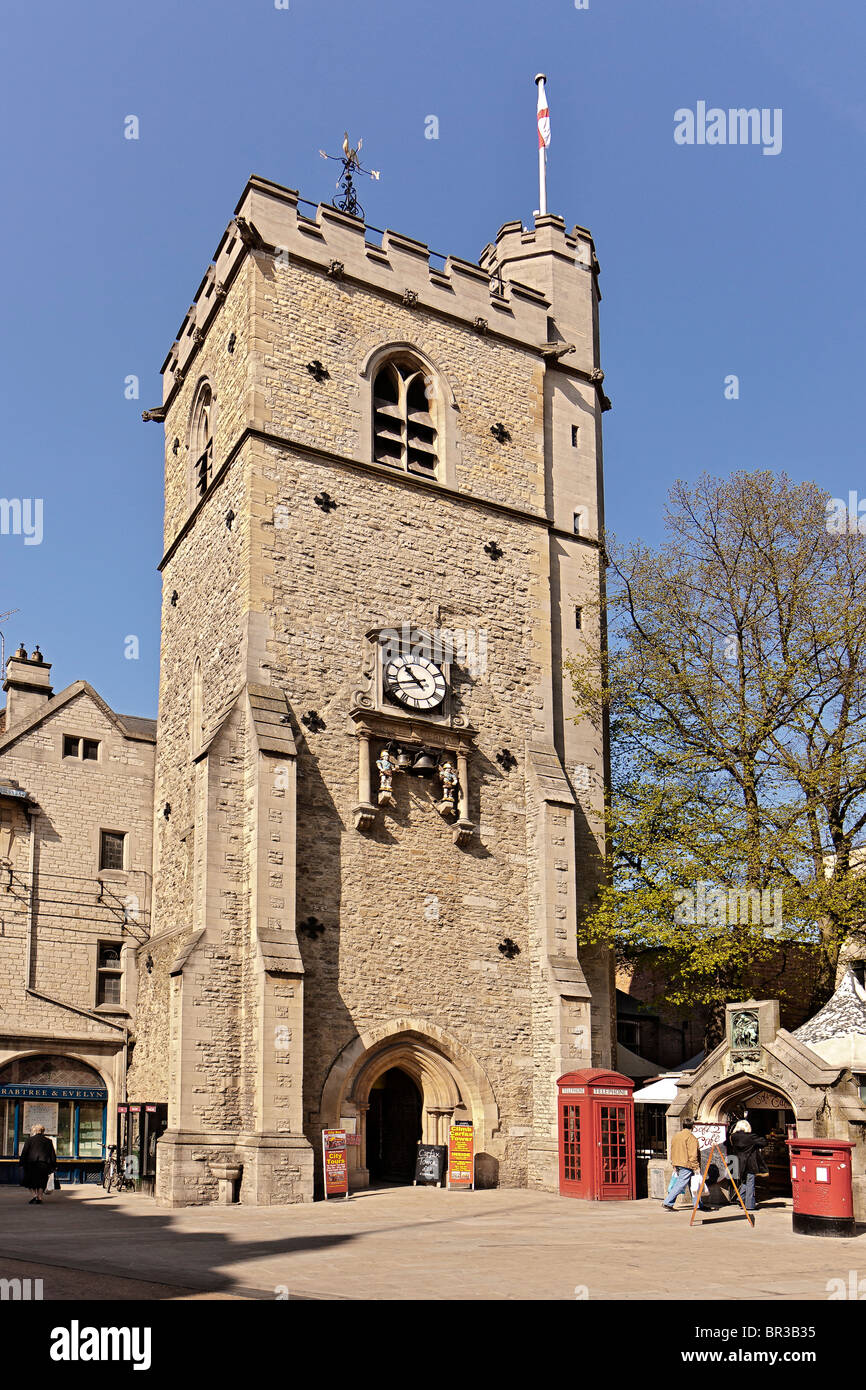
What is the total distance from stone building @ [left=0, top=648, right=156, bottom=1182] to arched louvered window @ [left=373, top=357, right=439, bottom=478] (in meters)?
8.39

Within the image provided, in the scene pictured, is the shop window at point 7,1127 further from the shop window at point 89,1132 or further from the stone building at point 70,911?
the shop window at point 89,1132

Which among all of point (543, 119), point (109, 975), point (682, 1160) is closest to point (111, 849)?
point (109, 975)

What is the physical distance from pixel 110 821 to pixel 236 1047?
28.3ft

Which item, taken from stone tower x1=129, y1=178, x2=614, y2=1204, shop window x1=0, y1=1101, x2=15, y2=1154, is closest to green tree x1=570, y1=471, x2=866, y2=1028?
stone tower x1=129, y1=178, x2=614, y2=1204

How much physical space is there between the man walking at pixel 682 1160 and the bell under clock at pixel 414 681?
28.9 ft

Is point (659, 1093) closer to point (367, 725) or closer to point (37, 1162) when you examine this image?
point (367, 725)

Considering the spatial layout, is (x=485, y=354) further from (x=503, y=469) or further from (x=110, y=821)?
(x=110, y=821)

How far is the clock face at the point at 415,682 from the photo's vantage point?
73.9 feet

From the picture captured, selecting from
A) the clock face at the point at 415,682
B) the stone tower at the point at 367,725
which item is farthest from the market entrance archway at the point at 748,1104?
the clock face at the point at 415,682

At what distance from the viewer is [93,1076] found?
82.0ft

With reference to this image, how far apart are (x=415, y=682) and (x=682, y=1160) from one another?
9586 mm

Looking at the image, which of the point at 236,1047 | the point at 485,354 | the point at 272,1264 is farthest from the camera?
the point at 485,354
